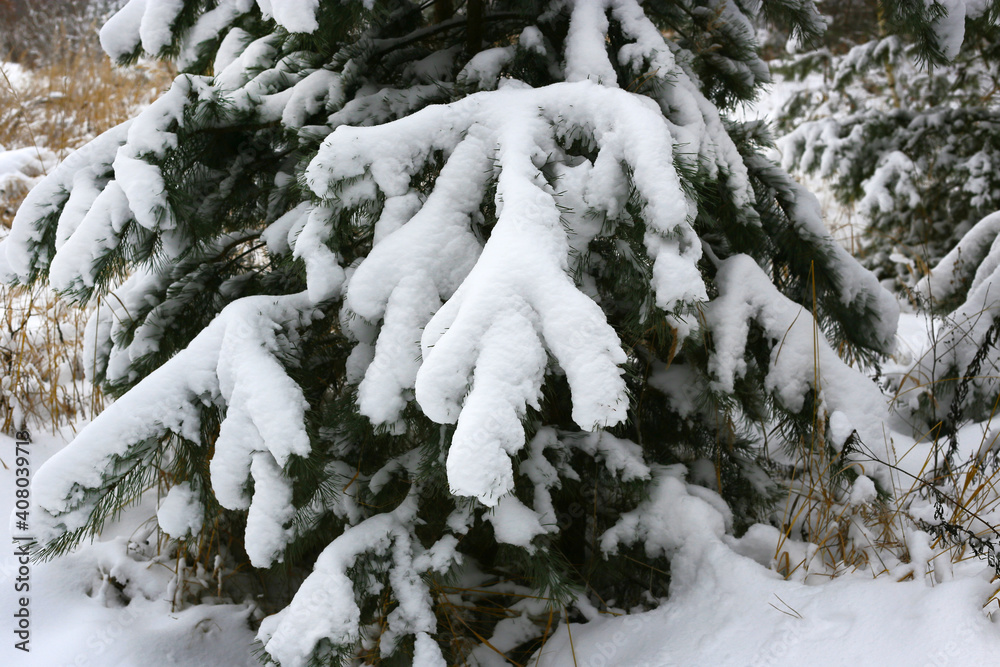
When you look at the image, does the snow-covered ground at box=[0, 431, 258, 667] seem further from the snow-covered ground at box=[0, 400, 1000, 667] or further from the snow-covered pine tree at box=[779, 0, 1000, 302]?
the snow-covered pine tree at box=[779, 0, 1000, 302]

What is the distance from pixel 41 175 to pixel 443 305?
11.3ft

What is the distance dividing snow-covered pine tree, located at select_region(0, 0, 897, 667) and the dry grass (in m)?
0.53

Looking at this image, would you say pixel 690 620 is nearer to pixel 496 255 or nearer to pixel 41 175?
pixel 496 255

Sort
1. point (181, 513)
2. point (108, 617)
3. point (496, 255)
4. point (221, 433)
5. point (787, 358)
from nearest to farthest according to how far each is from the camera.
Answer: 1. point (496, 255)
2. point (221, 433)
3. point (181, 513)
4. point (787, 358)
5. point (108, 617)

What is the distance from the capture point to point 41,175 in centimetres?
350

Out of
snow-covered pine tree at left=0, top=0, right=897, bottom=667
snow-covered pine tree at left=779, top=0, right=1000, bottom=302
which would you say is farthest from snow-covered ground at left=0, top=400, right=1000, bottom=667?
snow-covered pine tree at left=779, top=0, right=1000, bottom=302

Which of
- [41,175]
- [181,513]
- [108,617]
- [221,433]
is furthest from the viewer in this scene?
[41,175]

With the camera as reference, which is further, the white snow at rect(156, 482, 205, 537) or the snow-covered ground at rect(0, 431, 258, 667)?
the snow-covered ground at rect(0, 431, 258, 667)

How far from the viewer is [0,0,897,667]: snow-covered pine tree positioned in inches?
47.3

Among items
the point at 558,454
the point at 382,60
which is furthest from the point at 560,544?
the point at 382,60

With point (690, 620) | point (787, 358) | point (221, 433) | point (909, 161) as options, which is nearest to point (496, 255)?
point (221, 433)

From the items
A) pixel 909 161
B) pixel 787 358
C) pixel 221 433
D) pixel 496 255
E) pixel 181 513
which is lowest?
pixel 909 161

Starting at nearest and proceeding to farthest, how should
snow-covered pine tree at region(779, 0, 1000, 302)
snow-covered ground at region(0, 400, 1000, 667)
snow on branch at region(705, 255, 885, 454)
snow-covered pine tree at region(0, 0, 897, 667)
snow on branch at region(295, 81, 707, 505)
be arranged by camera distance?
snow on branch at region(295, 81, 707, 505) → snow-covered pine tree at region(0, 0, 897, 667) → snow-covered ground at region(0, 400, 1000, 667) → snow on branch at region(705, 255, 885, 454) → snow-covered pine tree at region(779, 0, 1000, 302)

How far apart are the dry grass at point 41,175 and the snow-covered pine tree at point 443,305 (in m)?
0.53
